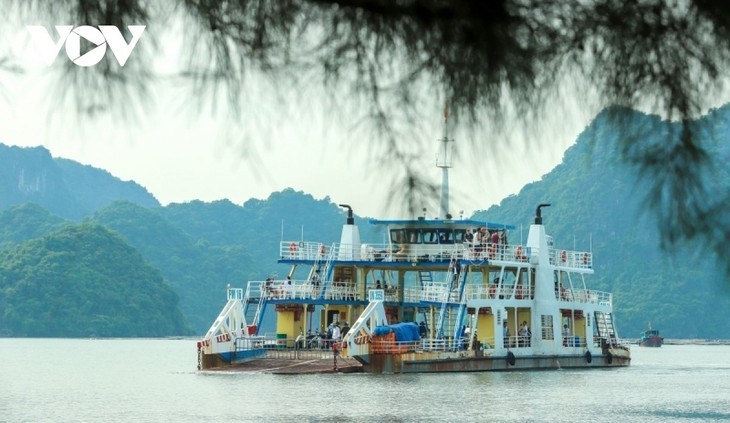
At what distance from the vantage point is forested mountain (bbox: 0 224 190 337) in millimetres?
122062

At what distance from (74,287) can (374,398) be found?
90.4 m

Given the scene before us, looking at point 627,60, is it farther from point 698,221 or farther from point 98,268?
point 98,268

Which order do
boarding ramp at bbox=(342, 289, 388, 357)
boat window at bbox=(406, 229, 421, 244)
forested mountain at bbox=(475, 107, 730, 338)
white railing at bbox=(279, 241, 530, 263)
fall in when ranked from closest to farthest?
forested mountain at bbox=(475, 107, 730, 338), boat window at bbox=(406, 229, 421, 244), boarding ramp at bbox=(342, 289, 388, 357), white railing at bbox=(279, 241, 530, 263)

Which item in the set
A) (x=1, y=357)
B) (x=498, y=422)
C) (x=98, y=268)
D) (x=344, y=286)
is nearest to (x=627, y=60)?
(x=498, y=422)

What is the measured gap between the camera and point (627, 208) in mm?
5465

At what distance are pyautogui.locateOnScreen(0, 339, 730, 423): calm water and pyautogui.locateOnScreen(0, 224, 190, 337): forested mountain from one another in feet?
223

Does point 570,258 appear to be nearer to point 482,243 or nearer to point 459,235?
point 459,235

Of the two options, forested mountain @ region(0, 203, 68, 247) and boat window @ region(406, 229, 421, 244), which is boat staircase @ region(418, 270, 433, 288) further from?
forested mountain @ region(0, 203, 68, 247)

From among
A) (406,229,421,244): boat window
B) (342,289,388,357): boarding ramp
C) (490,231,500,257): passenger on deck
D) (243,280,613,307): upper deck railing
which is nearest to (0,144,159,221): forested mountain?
(243,280,613,307): upper deck railing

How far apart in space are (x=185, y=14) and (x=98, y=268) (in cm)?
12260

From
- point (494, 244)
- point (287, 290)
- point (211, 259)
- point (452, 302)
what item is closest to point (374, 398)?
point (452, 302)

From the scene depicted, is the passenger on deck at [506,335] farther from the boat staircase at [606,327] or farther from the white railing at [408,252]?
the boat staircase at [606,327]

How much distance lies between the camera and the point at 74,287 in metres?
121

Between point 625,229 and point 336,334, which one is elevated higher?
point 336,334
